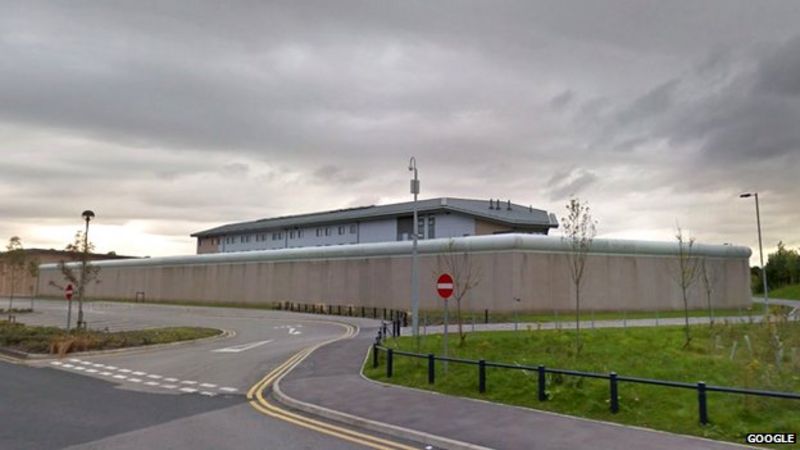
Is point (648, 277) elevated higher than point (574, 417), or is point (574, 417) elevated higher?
point (648, 277)

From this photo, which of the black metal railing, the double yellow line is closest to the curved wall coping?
the double yellow line

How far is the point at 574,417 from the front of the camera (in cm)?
1106

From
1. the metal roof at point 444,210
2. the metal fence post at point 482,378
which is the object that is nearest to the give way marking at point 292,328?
the metal fence post at point 482,378

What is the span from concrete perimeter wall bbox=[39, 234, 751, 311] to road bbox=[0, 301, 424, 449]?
21876 mm

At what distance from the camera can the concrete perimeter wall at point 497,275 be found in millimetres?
47688

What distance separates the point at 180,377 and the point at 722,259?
175 ft

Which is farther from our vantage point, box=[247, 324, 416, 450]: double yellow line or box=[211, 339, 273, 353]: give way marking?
box=[211, 339, 273, 353]: give way marking

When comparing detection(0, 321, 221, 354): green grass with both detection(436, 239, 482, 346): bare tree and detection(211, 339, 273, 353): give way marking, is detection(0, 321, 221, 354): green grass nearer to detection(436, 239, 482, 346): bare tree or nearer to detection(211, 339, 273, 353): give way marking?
detection(211, 339, 273, 353): give way marking

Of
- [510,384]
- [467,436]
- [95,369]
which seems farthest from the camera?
[95,369]

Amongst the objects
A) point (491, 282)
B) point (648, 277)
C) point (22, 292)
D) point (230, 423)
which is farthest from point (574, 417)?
point (22, 292)

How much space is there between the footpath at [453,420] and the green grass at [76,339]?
41.0ft

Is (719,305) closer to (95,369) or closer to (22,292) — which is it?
(95,369)

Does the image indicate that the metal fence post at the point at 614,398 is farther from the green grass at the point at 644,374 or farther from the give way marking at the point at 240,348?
the give way marking at the point at 240,348

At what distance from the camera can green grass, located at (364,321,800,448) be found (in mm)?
10523
